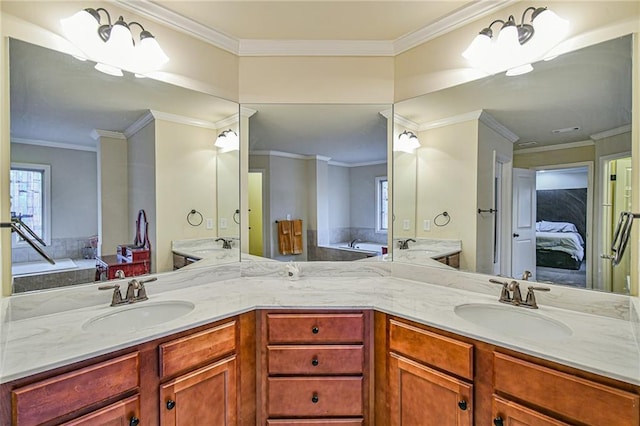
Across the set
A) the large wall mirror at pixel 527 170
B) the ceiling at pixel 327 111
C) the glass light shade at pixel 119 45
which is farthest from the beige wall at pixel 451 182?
the glass light shade at pixel 119 45

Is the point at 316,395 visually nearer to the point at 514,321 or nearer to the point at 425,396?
the point at 425,396

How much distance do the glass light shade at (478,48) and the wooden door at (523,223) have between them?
0.68 metres

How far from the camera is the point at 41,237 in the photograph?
1.45m

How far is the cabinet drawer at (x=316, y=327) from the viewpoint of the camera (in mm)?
1562

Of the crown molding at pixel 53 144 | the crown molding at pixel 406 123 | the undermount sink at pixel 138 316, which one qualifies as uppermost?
the crown molding at pixel 406 123

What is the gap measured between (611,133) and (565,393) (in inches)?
46.2

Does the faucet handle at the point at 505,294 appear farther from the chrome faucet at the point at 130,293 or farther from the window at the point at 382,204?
the chrome faucet at the point at 130,293

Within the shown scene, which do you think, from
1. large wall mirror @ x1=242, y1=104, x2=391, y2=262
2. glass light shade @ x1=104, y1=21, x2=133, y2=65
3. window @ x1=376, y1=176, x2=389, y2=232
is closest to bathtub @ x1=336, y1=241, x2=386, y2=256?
large wall mirror @ x1=242, y1=104, x2=391, y2=262

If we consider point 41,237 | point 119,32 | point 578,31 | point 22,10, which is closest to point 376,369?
point 41,237

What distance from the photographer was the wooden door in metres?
1.66

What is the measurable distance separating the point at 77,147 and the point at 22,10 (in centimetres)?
61

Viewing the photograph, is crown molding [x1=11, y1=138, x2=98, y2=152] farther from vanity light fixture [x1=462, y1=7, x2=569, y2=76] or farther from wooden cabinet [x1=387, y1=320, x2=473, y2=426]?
vanity light fixture [x1=462, y1=7, x2=569, y2=76]

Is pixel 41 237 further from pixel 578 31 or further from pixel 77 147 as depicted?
pixel 578 31

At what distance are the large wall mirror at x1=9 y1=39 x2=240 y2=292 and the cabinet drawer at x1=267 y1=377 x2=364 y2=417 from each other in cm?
91
